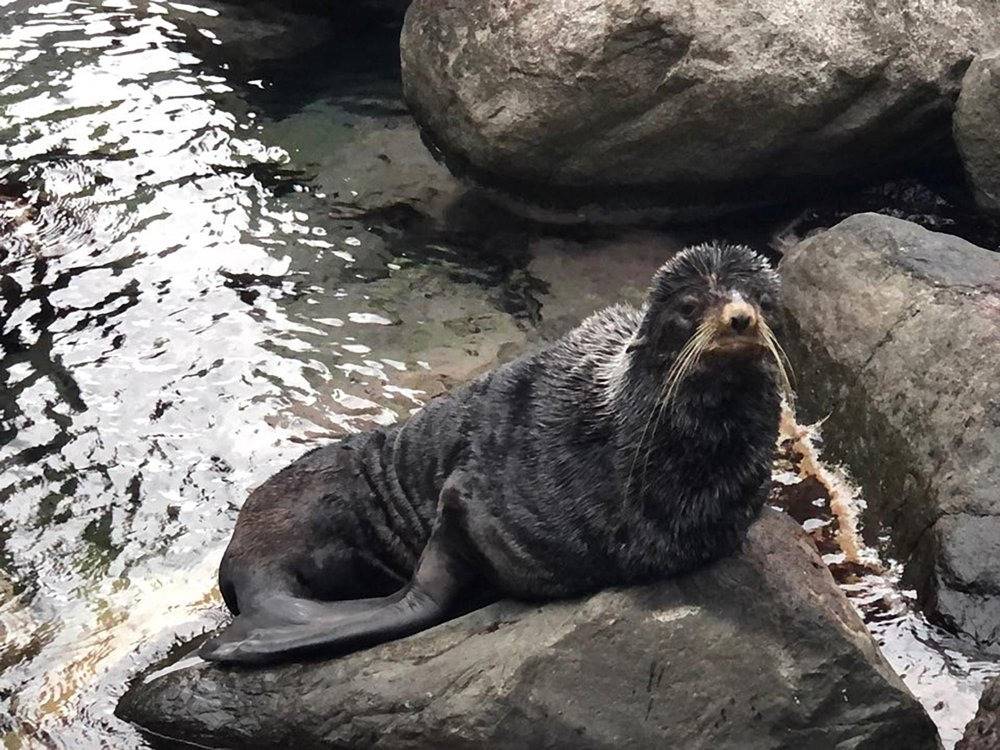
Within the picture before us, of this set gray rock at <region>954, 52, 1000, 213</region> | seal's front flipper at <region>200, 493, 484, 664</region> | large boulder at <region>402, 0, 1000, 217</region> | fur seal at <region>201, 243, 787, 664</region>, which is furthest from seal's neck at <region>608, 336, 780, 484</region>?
gray rock at <region>954, 52, 1000, 213</region>

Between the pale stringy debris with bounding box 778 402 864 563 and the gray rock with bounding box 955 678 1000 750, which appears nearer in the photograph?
the gray rock with bounding box 955 678 1000 750

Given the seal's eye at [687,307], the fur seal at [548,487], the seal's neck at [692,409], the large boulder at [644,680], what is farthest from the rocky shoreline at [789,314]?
the seal's eye at [687,307]

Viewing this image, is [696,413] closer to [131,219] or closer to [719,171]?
[719,171]

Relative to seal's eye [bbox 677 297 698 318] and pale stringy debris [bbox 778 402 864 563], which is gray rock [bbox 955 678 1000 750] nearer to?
pale stringy debris [bbox 778 402 864 563]

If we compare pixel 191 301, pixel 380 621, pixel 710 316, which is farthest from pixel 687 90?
pixel 380 621

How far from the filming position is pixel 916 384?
5.94 metres

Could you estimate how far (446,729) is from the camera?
4340mm

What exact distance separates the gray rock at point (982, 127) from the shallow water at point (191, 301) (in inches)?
70.4

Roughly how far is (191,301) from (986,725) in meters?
5.17

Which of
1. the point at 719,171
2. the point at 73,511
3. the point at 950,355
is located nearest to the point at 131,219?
the point at 73,511

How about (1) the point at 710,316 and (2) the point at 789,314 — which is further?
(2) the point at 789,314

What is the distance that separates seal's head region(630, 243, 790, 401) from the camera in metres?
4.01

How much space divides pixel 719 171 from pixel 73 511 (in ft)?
14.2

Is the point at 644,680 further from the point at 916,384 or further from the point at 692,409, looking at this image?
the point at 916,384
